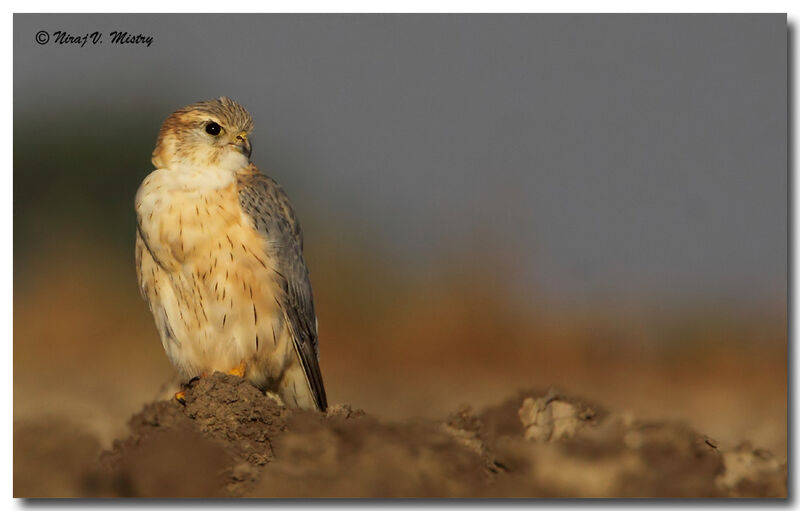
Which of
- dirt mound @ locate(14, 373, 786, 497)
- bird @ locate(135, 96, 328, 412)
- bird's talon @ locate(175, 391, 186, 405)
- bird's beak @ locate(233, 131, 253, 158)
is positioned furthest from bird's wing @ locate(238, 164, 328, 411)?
bird's talon @ locate(175, 391, 186, 405)

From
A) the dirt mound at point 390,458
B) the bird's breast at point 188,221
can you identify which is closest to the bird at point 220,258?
the bird's breast at point 188,221

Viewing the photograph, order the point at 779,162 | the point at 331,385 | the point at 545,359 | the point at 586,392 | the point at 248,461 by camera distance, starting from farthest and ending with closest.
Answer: the point at 331,385, the point at 545,359, the point at 586,392, the point at 779,162, the point at 248,461

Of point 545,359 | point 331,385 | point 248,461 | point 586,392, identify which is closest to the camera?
point 248,461

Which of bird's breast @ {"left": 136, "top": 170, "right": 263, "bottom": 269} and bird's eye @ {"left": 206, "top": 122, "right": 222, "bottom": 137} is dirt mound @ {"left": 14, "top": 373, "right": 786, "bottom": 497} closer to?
bird's breast @ {"left": 136, "top": 170, "right": 263, "bottom": 269}

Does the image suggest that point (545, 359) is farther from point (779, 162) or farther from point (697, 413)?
point (779, 162)

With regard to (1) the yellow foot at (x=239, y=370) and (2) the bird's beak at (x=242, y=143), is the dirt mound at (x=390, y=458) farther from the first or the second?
(2) the bird's beak at (x=242, y=143)
